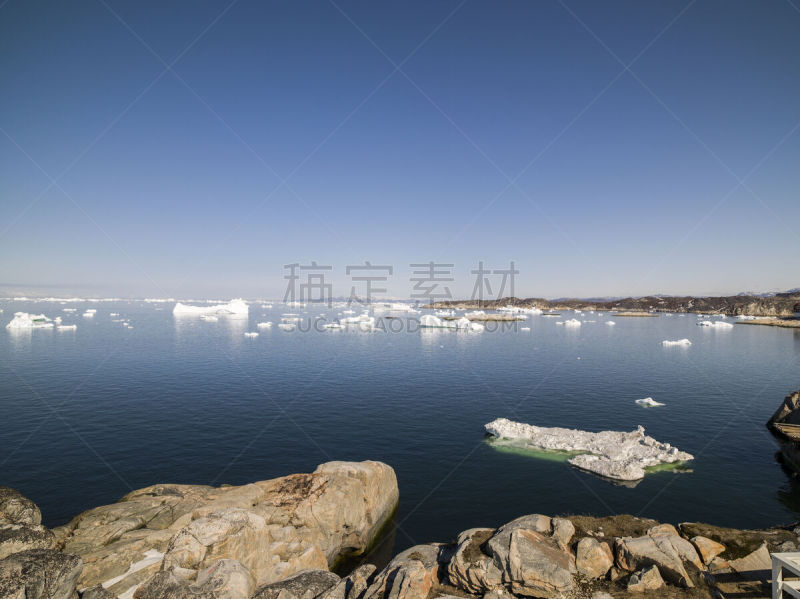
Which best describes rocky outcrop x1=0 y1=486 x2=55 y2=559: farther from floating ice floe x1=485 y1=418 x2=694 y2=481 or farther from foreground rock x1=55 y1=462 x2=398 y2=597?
floating ice floe x1=485 y1=418 x2=694 y2=481

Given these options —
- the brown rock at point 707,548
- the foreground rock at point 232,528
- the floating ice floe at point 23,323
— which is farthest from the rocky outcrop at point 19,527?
the floating ice floe at point 23,323

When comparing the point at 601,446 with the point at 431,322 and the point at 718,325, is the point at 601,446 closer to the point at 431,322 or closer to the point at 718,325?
the point at 431,322

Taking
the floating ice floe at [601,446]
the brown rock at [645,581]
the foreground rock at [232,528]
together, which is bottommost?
the floating ice floe at [601,446]

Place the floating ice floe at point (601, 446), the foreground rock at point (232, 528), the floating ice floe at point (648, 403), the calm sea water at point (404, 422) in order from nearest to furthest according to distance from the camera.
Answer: the foreground rock at point (232, 528), the calm sea water at point (404, 422), the floating ice floe at point (601, 446), the floating ice floe at point (648, 403)

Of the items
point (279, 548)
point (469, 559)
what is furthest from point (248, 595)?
point (469, 559)

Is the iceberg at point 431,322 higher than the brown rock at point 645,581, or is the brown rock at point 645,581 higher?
the iceberg at point 431,322

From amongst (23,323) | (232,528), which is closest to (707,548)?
(232,528)

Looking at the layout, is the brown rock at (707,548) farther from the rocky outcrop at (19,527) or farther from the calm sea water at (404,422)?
the rocky outcrop at (19,527)
